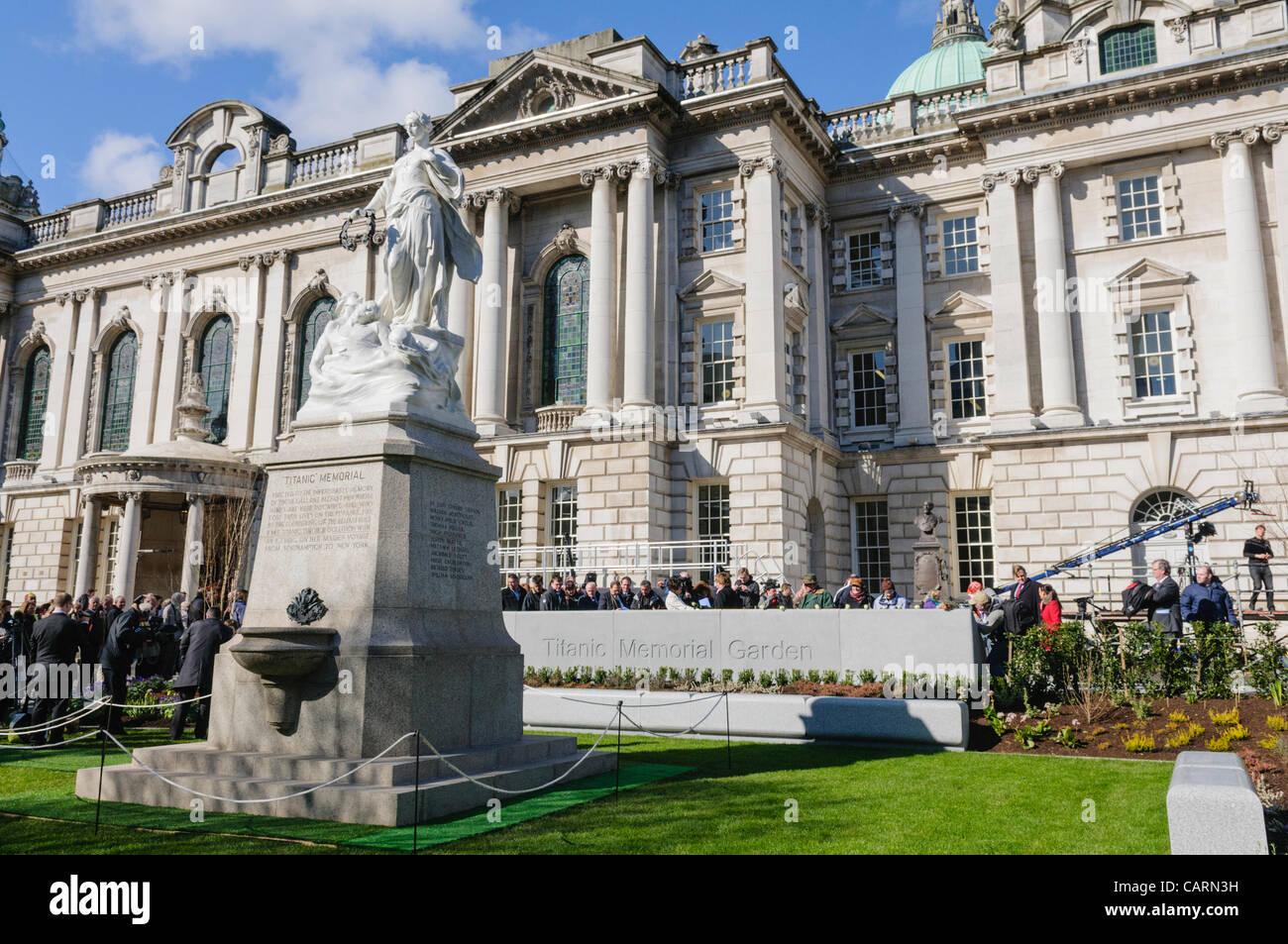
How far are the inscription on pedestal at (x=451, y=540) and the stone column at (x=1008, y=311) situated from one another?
75.2 ft

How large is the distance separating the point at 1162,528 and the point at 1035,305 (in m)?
8.76

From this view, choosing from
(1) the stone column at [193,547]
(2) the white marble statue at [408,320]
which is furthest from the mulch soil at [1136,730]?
(1) the stone column at [193,547]

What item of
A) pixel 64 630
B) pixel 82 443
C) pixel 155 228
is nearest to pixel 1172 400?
pixel 64 630

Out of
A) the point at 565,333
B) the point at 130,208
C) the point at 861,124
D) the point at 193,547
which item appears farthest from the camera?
the point at 130,208

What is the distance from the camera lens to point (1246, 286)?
2733 centimetres

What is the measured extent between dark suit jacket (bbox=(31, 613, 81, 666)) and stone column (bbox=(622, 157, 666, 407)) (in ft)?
60.5

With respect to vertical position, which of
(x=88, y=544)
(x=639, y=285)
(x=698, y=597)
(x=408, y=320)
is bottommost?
(x=698, y=597)

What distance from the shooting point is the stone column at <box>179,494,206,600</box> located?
32312 millimetres

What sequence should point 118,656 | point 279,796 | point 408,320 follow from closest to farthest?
point 279,796 → point 408,320 → point 118,656

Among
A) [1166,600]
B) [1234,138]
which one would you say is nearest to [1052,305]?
[1234,138]

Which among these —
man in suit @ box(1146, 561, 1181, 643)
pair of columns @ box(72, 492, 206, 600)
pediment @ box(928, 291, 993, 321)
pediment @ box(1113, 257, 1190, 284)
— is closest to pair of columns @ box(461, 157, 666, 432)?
pediment @ box(928, 291, 993, 321)

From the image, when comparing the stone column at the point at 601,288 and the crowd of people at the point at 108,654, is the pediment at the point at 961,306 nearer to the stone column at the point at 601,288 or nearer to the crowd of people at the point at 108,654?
the stone column at the point at 601,288

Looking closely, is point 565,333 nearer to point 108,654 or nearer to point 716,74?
point 716,74

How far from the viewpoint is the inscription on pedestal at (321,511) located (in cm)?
985
